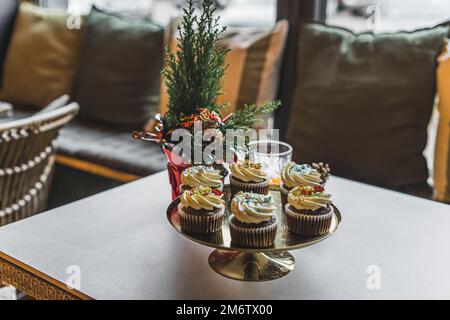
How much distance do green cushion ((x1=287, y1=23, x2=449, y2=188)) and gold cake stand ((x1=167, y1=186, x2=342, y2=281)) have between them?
0.92 meters

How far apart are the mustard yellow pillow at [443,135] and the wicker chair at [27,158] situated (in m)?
1.30

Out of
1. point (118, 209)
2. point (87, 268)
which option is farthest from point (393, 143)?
point (87, 268)

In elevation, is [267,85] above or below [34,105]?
Answer: above

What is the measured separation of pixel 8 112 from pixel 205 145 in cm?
120

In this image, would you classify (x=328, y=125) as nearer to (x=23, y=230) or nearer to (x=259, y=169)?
(x=259, y=169)

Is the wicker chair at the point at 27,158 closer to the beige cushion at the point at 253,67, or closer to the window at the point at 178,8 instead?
the beige cushion at the point at 253,67

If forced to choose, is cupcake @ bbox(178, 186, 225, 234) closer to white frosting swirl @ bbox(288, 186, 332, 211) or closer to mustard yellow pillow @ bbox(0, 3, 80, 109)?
white frosting swirl @ bbox(288, 186, 332, 211)

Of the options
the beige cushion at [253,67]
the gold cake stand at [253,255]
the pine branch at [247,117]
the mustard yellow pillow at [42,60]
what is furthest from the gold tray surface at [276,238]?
the mustard yellow pillow at [42,60]

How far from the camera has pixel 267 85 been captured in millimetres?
2604

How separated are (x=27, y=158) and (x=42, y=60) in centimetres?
134

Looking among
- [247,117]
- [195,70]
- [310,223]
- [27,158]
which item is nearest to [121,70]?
→ [27,158]

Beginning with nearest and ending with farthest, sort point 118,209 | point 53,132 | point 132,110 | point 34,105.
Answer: point 118,209, point 53,132, point 132,110, point 34,105

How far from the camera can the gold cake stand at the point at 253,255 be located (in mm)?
1253

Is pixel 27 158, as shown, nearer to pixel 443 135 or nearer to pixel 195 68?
pixel 195 68
